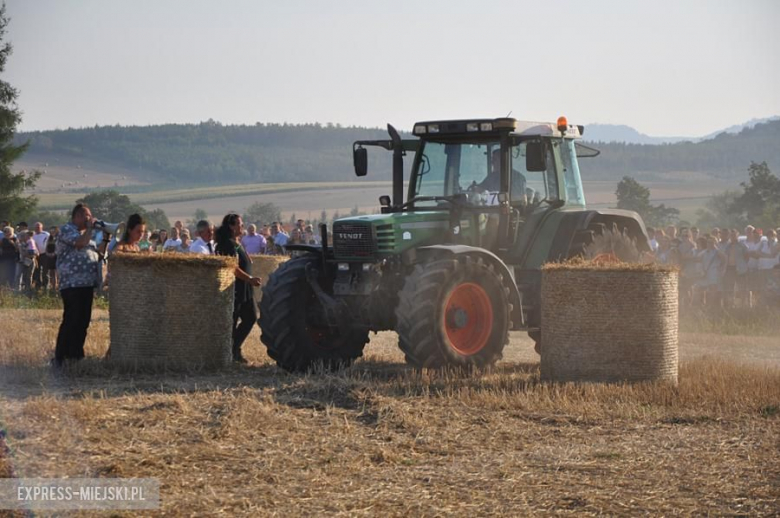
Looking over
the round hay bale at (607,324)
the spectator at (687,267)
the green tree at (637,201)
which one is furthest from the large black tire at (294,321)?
the green tree at (637,201)

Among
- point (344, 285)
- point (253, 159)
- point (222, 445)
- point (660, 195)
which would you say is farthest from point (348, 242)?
point (253, 159)

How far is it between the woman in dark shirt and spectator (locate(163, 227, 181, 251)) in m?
10.5

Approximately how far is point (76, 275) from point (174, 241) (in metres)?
12.4

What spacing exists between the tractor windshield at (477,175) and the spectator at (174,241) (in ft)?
38.9

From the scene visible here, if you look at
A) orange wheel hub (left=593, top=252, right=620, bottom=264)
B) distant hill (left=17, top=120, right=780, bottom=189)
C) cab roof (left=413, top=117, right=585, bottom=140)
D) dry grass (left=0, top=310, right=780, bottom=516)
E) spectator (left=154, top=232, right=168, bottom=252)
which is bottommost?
dry grass (left=0, top=310, right=780, bottom=516)

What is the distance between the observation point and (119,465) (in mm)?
7184

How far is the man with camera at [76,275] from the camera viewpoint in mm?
11938

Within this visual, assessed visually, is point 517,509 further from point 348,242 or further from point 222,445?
point 348,242

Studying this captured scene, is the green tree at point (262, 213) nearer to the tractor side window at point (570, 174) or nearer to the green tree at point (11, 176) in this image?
the green tree at point (11, 176)

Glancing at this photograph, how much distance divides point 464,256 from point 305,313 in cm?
185

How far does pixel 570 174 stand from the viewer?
13.3m

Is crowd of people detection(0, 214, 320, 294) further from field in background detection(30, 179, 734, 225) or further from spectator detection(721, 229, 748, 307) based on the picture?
field in background detection(30, 179, 734, 225)

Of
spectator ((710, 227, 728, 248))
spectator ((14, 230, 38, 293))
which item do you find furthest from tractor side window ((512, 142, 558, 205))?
spectator ((14, 230, 38, 293))

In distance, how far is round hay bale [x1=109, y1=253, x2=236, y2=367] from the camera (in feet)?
38.4
